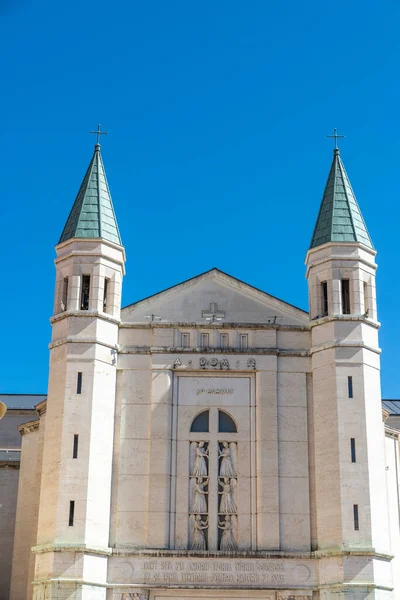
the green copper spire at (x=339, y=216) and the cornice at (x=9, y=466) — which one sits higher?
the green copper spire at (x=339, y=216)

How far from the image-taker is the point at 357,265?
37438 mm

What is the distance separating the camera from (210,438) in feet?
118

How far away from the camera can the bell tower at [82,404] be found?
33.4 metres

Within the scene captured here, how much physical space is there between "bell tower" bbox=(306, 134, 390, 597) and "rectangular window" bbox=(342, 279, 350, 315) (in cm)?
4

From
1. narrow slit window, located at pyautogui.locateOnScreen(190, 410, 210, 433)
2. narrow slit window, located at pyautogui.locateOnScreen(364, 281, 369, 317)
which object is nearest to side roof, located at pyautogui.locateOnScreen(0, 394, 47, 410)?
narrow slit window, located at pyautogui.locateOnScreen(190, 410, 210, 433)

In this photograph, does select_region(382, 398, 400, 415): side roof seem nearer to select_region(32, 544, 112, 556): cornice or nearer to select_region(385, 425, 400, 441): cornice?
select_region(385, 425, 400, 441): cornice

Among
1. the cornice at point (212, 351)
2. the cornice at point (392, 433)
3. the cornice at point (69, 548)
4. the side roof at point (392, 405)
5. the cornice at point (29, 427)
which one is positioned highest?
the side roof at point (392, 405)

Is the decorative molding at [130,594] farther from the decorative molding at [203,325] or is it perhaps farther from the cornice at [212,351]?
the decorative molding at [203,325]

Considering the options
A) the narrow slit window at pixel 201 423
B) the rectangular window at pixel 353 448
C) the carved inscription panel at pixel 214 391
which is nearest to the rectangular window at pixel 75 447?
the carved inscription panel at pixel 214 391

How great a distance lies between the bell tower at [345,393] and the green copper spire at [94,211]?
7.83 m

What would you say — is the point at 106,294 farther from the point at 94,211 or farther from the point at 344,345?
the point at 344,345

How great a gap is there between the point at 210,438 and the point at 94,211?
384 inches

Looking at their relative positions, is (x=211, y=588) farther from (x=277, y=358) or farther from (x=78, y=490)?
(x=277, y=358)

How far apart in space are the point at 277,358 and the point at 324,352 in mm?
1753
